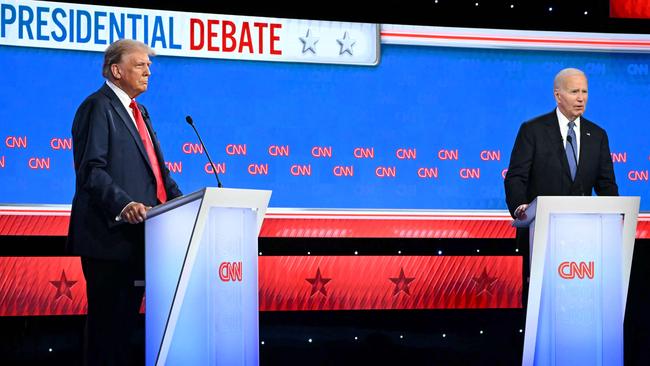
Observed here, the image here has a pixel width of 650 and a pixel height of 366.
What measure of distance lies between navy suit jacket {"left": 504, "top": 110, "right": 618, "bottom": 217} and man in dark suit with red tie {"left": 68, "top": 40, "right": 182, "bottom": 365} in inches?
65.8

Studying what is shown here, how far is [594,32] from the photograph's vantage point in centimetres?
533

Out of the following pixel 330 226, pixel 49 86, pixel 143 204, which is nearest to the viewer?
pixel 143 204

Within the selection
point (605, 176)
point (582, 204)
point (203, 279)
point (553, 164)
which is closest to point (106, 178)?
point (203, 279)

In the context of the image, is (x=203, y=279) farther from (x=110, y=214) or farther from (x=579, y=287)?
(x=579, y=287)

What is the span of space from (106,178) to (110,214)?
129 millimetres

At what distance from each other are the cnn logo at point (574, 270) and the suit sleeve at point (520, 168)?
638 mm

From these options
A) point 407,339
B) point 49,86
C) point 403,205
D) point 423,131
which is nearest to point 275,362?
point 407,339

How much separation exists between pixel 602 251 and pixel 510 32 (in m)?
1.99

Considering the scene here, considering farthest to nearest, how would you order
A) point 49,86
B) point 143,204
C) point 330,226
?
point 330,226
point 49,86
point 143,204

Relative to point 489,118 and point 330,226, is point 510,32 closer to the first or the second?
point 489,118

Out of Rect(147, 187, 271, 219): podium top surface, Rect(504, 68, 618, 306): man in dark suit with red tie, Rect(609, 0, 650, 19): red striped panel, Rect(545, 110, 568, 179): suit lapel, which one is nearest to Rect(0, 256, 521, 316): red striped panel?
Rect(504, 68, 618, 306): man in dark suit with red tie

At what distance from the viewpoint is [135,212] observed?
327cm

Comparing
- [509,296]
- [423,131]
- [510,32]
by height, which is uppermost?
[510,32]

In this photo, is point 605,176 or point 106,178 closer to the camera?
point 106,178
